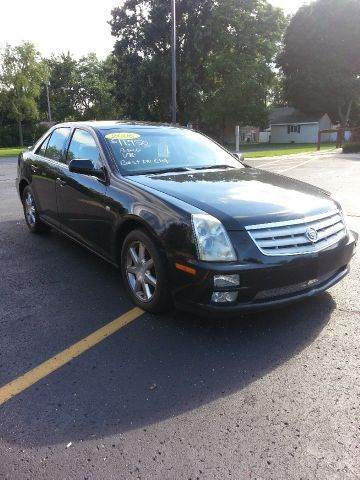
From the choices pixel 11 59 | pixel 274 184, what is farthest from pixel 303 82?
pixel 274 184

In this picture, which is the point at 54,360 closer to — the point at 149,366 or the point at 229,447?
the point at 149,366

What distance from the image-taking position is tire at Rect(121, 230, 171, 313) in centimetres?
346

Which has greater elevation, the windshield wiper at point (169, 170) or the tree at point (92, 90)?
the tree at point (92, 90)

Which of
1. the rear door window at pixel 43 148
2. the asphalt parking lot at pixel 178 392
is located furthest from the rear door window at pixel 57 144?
the asphalt parking lot at pixel 178 392

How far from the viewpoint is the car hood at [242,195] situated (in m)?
3.28

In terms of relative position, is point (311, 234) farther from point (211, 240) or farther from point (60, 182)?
point (60, 182)

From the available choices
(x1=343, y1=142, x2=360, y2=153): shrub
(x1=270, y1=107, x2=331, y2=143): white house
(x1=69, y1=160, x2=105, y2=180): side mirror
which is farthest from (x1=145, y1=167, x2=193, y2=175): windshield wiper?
(x1=270, y1=107, x2=331, y2=143): white house

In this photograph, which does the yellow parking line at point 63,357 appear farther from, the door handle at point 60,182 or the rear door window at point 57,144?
the rear door window at point 57,144

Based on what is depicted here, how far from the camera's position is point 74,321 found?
3.69 metres

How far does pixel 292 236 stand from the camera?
3.26 m

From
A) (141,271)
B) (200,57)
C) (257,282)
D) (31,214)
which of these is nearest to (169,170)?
(141,271)

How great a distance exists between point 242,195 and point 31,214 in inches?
152

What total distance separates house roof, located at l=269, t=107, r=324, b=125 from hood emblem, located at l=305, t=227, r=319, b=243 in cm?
5264

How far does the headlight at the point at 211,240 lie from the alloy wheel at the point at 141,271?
0.57m
